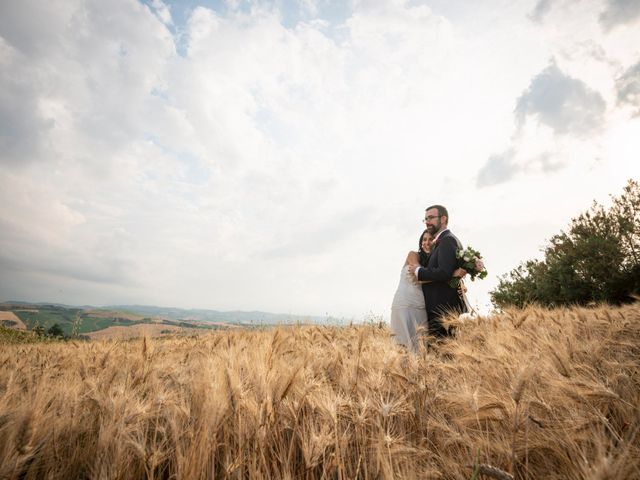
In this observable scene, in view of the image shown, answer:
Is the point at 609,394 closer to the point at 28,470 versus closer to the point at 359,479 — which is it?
the point at 359,479

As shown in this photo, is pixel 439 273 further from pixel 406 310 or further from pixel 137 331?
pixel 137 331

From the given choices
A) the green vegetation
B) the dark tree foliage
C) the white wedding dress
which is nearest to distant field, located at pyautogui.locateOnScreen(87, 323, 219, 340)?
the green vegetation

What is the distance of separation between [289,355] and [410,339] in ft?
5.85

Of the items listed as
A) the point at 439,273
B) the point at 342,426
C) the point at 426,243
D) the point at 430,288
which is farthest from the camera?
the point at 426,243

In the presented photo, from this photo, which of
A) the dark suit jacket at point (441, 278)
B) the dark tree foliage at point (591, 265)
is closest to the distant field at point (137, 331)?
the dark suit jacket at point (441, 278)

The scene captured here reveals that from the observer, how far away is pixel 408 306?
4293mm

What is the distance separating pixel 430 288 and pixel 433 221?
40.9 inches

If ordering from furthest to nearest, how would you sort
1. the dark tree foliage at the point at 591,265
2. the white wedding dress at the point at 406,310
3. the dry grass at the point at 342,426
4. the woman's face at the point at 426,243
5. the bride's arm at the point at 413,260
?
the dark tree foliage at the point at 591,265 → the woman's face at the point at 426,243 → the bride's arm at the point at 413,260 → the white wedding dress at the point at 406,310 → the dry grass at the point at 342,426

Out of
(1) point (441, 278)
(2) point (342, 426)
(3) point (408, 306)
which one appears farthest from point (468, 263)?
(2) point (342, 426)

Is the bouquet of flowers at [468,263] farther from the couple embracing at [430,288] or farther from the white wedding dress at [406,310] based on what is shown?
the white wedding dress at [406,310]

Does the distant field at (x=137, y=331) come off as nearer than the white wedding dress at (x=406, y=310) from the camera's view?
Yes

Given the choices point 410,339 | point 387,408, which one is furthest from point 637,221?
point 387,408

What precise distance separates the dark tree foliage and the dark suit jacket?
10.3 meters

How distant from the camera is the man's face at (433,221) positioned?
4.41 m
